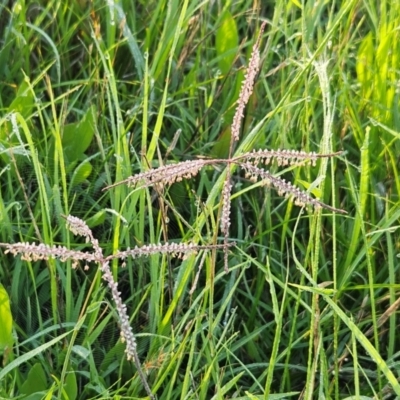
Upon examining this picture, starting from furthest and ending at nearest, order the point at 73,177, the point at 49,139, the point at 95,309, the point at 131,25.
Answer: the point at 131,25
the point at 49,139
the point at 73,177
the point at 95,309

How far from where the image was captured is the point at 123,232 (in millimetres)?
1312

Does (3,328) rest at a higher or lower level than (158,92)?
lower

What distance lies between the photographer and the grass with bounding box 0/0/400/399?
1.20 m

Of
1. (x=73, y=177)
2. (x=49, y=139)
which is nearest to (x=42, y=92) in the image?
(x=49, y=139)

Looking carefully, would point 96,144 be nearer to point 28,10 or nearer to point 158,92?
point 158,92

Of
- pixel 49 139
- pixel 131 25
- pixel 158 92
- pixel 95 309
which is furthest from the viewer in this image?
pixel 131 25

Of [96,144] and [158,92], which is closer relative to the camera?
[96,144]

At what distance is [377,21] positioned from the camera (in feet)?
5.87

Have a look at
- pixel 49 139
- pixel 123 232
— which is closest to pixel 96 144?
pixel 49 139

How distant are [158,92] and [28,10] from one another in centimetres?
43

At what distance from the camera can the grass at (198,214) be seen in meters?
1.20

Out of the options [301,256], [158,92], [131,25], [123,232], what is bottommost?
[301,256]

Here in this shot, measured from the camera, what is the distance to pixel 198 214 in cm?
140

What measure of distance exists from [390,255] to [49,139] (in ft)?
2.44
